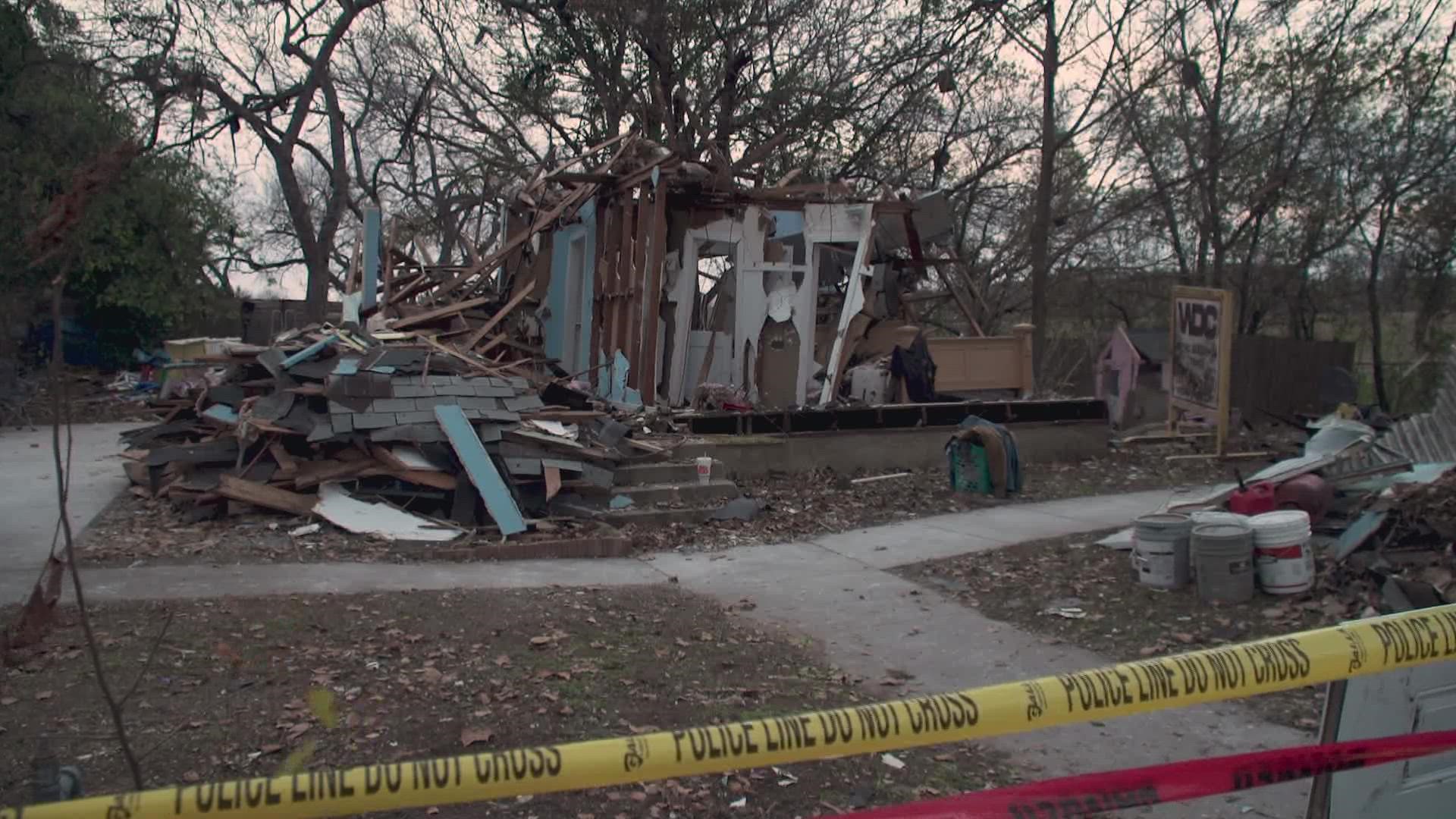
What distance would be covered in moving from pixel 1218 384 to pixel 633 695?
39.4 feet

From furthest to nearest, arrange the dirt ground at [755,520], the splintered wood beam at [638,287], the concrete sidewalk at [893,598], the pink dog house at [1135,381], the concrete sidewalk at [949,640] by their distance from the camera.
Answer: the pink dog house at [1135,381] → the splintered wood beam at [638,287] → the dirt ground at [755,520] → the concrete sidewalk at [893,598] → the concrete sidewalk at [949,640]

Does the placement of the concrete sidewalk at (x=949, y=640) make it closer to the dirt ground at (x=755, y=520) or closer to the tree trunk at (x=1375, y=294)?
the dirt ground at (x=755, y=520)

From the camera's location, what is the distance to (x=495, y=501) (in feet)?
32.3

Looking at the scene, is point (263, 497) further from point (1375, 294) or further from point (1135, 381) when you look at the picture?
point (1375, 294)

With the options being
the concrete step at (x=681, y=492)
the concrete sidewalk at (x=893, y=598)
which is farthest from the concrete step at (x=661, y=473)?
the concrete sidewalk at (x=893, y=598)

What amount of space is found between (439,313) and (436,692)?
11.0 metres

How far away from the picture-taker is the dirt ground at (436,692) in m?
4.44

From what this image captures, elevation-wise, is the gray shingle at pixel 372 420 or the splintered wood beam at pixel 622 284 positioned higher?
the splintered wood beam at pixel 622 284

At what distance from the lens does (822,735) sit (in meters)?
2.27

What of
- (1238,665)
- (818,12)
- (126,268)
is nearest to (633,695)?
(1238,665)

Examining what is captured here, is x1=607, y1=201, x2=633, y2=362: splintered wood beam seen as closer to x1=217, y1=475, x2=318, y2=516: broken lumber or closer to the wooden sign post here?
x1=217, y1=475, x2=318, y2=516: broken lumber

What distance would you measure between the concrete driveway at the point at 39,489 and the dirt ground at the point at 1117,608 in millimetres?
6543

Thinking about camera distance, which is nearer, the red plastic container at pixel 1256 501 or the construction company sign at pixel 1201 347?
the red plastic container at pixel 1256 501

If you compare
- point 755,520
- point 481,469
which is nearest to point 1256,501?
point 755,520
